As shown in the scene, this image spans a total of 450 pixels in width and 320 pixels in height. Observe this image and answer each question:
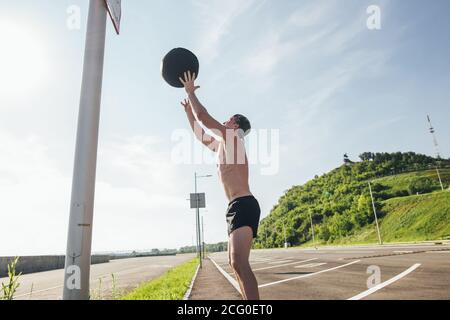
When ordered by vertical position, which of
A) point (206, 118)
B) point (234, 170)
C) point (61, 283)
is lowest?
point (61, 283)

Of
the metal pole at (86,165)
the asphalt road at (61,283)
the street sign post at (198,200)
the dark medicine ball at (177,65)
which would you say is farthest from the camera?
the street sign post at (198,200)

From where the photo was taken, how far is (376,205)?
54.0 meters

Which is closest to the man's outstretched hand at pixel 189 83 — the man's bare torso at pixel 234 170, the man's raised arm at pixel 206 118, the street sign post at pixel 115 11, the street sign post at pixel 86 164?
the man's raised arm at pixel 206 118

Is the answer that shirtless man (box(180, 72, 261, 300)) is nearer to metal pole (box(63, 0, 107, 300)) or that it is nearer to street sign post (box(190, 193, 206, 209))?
metal pole (box(63, 0, 107, 300))

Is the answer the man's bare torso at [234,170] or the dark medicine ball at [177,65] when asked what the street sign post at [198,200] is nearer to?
the dark medicine ball at [177,65]

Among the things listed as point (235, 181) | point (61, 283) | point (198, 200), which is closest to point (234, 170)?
point (235, 181)

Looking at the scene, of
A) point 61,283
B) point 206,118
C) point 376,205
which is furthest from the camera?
point 376,205

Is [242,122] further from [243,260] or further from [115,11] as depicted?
[115,11]

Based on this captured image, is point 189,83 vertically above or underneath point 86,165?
above

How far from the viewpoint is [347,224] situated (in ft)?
180

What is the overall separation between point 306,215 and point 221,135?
254 ft

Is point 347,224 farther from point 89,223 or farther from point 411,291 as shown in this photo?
point 89,223

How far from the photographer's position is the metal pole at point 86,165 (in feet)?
6.66
